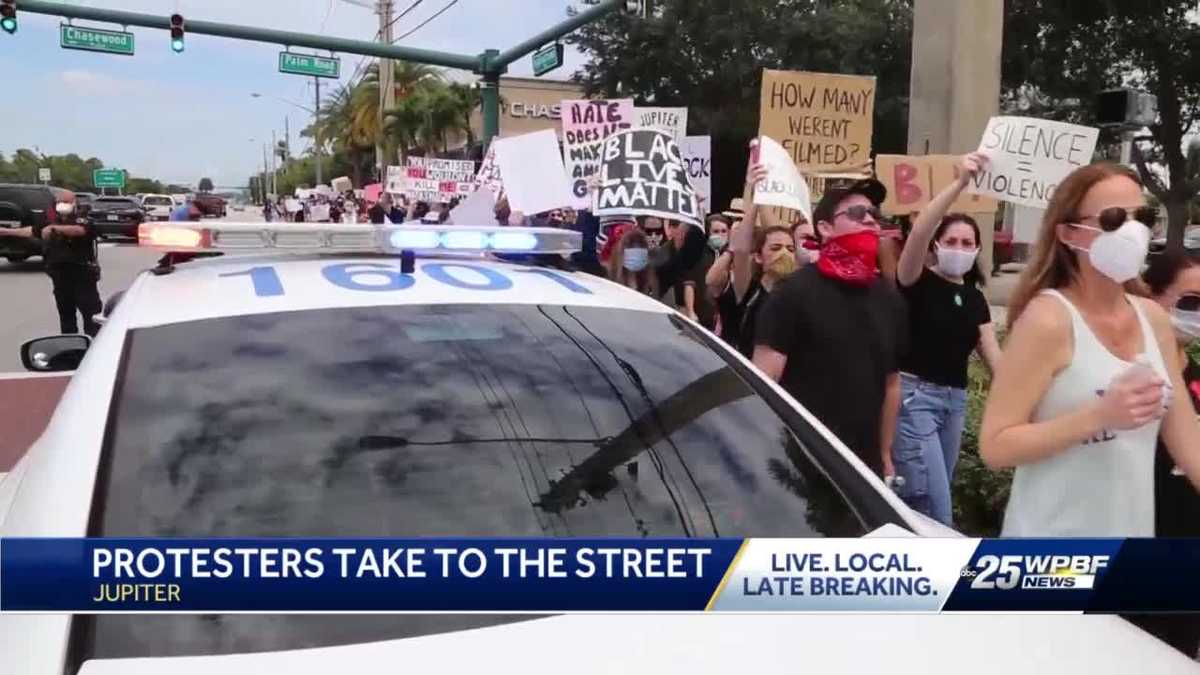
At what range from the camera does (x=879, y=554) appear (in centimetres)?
188

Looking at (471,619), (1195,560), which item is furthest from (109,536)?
(1195,560)

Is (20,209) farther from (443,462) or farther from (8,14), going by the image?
(443,462)

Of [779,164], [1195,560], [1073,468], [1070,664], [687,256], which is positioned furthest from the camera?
[687,256]

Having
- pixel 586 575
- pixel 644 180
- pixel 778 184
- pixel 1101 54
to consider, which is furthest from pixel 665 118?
pixel 1101 54

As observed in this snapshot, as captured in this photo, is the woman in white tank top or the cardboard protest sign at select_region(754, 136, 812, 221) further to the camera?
the cardboard protest sign at select_region(754, 136, 812, 221)

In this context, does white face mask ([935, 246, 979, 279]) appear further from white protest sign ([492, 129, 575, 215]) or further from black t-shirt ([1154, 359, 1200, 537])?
white protest sign ([492, 129, 575, 215])

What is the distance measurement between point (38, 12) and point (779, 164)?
58.8 ft

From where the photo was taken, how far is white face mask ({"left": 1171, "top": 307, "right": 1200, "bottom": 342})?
352cm

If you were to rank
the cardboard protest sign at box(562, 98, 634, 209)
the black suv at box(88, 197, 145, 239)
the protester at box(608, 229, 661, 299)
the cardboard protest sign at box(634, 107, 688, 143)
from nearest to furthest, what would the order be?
the protester at box(608, 229, 661, 299)
the cardboard protest sign at box(562, 98, 634, 209)
the cardboard protest sign at box(634, 107, 688, 143)
the black suv at box(88, 197, 145, 239)

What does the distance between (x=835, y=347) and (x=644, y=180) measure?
2979 millimetres

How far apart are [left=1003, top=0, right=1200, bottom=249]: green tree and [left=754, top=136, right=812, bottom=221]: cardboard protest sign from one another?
67.1 ft

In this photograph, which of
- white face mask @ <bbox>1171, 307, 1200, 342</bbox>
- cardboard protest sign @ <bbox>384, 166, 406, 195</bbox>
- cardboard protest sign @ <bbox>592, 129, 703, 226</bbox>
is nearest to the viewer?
white face mask @ <bbox>1171, 307, 1200, 342</bbox>

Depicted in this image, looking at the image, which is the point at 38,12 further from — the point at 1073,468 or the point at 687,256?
the point at 1073,468

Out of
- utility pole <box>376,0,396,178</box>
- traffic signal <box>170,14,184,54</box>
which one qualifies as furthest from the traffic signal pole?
utility pole <box>376,0,396,178</box>
